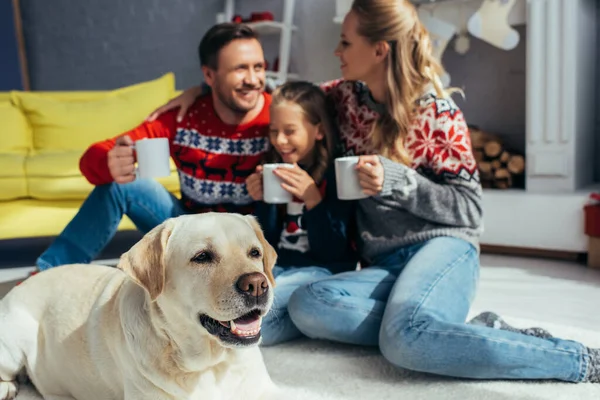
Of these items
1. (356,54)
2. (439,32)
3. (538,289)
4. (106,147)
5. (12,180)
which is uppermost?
(439,32)

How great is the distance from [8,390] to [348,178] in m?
0.84

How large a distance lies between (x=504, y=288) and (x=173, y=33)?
123 inches

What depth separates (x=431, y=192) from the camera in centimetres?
157

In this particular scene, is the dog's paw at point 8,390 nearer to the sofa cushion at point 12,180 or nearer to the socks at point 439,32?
the sofa cushion at point 12,180

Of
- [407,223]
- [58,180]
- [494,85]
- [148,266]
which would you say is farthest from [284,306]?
[494,85]

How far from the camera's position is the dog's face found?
94 centimetres

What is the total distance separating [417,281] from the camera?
1477 mm

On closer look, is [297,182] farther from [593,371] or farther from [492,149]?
[492,149]

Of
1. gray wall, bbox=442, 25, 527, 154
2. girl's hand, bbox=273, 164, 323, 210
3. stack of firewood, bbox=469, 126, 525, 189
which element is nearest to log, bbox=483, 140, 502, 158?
stack of firewood, bbox=469, 126, 525, 189

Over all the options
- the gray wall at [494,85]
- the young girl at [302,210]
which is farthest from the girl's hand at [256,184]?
the gray wall at [494,85]

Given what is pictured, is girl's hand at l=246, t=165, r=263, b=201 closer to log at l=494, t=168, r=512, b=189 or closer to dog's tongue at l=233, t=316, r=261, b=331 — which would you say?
dog's tongue at l=233, t=316, r=261, b=331

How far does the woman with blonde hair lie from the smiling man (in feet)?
0.91

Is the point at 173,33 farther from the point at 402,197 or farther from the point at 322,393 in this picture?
the point at 322,393

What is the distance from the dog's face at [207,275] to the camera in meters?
0.94
